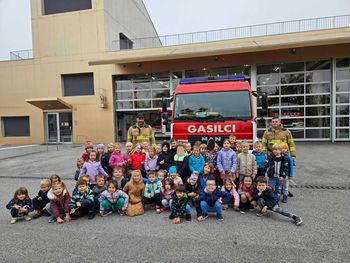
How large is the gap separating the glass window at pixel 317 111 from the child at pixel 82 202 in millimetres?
15073

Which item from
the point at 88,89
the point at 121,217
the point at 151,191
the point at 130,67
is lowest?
the point at 121,217

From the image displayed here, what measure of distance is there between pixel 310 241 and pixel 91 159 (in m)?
4.44

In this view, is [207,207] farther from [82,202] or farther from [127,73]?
[127,73]

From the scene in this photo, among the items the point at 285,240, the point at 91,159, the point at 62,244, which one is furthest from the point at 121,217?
the point at 285,240

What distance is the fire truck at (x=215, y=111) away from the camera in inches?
238

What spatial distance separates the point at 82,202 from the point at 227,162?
9.90ft

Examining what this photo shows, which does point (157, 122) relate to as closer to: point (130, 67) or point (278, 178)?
point (130, 67)

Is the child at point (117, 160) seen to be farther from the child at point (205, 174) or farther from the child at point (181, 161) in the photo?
the child at point (205, 174)

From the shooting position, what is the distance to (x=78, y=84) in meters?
18.3

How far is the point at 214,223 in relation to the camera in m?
4.06

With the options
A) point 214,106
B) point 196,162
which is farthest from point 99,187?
point 214,106

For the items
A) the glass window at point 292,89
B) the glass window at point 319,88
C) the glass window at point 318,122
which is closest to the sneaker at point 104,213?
the glass window at point 292,89

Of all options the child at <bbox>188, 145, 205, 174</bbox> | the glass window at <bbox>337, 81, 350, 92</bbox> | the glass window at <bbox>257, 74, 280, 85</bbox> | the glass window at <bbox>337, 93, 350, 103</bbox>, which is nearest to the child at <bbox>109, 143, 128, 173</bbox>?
the child at <bbox>188, 145, 205, 174</bbox>

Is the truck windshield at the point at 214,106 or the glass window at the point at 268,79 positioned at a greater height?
the glass window at the point at 268,79
